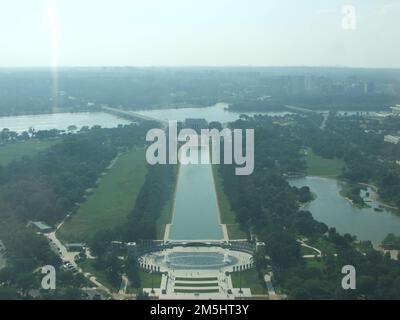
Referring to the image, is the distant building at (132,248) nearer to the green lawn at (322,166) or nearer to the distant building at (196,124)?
the green lawn at (322,166)

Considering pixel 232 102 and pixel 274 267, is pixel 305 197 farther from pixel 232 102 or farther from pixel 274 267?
pixel 232 102

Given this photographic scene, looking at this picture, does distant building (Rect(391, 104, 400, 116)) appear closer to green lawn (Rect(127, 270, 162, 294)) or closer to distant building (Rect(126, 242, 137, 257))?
distant building (Rect(126, 242, 137, 257))

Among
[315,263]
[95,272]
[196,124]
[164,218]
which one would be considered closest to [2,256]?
[95,272]

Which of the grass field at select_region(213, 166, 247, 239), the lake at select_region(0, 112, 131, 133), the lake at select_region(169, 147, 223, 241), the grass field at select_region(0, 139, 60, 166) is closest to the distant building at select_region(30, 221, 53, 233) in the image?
the lake at select_region(169, 147, 223, 241)

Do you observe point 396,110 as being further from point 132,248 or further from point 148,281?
point 148,281
